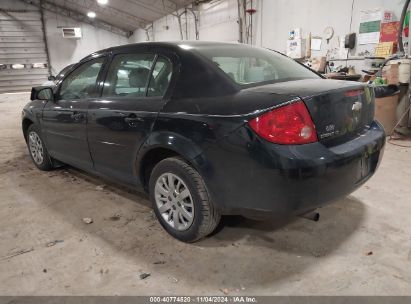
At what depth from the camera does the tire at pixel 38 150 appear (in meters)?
3.59

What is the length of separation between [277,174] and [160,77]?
1.09 meters

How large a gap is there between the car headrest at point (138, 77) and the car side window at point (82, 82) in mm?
437

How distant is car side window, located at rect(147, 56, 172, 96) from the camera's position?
2119 mm

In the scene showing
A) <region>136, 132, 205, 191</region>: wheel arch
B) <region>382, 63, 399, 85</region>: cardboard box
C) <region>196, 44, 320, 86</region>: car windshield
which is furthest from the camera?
<region>382, 63, 399, 85</region>: cardboard box

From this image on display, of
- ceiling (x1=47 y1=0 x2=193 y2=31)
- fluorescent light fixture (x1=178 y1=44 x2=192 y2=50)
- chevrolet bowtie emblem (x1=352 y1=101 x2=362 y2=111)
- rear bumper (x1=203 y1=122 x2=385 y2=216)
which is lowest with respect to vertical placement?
rear bumper (x1=203 y1=122 x2=385 y2=216)

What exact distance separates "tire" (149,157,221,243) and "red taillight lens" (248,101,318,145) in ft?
1.72

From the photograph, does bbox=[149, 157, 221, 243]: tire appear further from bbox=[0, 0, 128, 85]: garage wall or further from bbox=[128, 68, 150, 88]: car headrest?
bbox=[0, 0, 128, 85]: garage wall

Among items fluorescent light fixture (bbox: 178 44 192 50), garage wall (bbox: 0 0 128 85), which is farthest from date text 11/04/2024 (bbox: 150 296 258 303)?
garage wall (bbox: 0 0 128 85)

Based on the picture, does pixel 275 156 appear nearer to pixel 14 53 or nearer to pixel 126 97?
pixel 126 97

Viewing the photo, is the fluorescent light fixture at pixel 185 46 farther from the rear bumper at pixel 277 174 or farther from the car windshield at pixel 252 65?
the rear bumper at pixel 277 174

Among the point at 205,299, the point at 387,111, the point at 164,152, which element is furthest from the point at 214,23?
the point at 205,299

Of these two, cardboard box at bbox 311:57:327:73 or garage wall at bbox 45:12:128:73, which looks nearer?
cardboard box at bbox 311:57:327:73

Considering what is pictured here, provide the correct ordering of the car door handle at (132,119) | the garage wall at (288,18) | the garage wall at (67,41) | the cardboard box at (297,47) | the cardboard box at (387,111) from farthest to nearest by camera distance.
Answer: the garage wall at (67,41)
the cardboard box at (297,47)
the garage wall at (288,18)
the cardboard box at (387,111)
the car door handle at (132,119)

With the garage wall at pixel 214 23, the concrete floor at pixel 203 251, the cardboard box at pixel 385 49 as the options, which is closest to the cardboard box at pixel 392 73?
the cardboard box at pixel 385 49
